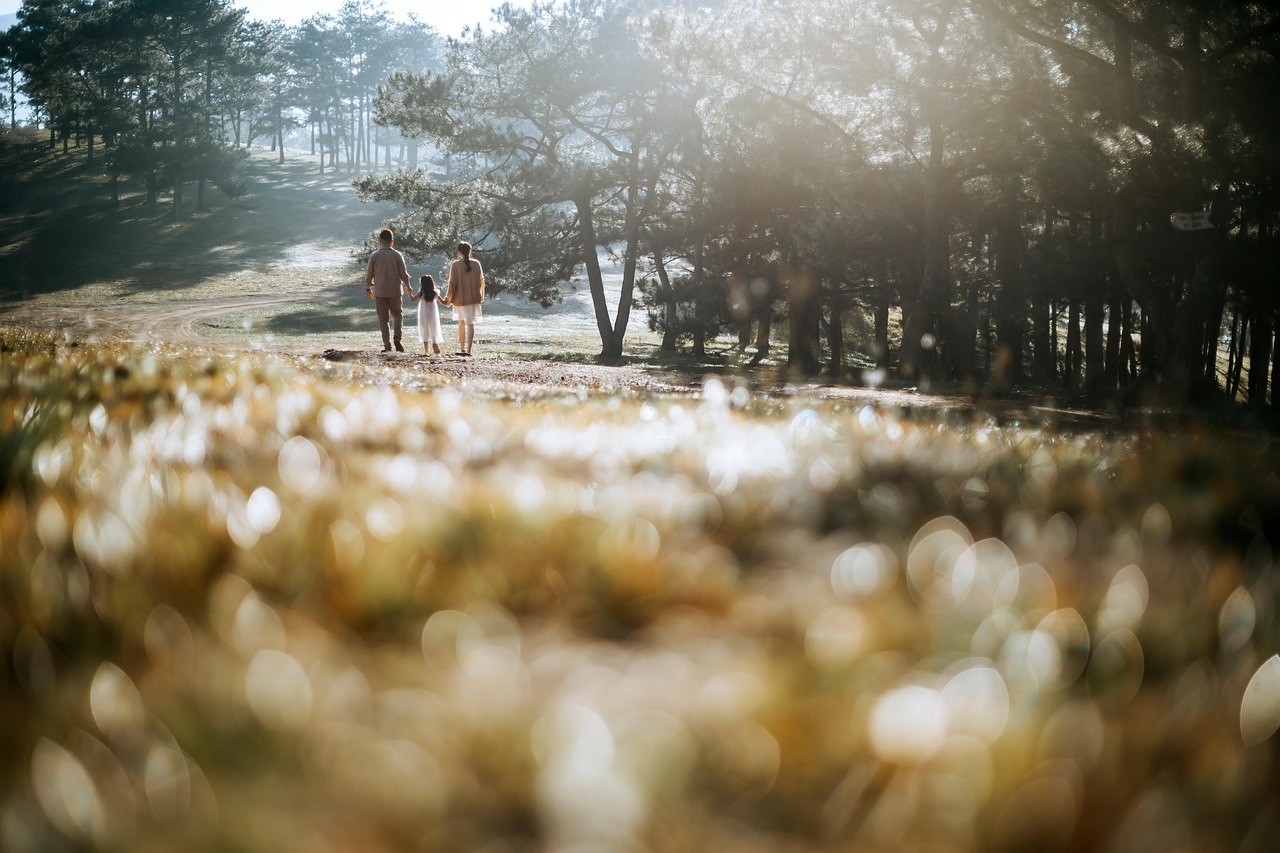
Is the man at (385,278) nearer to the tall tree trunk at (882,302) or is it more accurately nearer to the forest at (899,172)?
the forest at (899,172)

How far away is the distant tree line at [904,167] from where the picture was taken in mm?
16422

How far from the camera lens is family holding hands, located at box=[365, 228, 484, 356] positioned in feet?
61.8

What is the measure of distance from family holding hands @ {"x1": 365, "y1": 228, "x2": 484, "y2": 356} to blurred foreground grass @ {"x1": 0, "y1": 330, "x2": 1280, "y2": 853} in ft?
53.2

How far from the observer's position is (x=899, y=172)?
80.8 ft

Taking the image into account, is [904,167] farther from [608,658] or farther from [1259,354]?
[608,658]

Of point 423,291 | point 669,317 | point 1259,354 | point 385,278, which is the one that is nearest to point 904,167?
point 1259,354

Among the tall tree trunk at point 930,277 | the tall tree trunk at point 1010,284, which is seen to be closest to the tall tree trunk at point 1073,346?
the tall tree trunk at point 1010,284

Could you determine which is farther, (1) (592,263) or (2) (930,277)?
(1) (592,263)

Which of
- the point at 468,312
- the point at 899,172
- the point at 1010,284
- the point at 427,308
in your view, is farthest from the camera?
the point at 1010,284

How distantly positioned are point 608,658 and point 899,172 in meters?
24.9

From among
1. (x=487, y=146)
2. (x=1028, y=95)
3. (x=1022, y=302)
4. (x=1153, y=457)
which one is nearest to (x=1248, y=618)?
(x=1153, y=457)

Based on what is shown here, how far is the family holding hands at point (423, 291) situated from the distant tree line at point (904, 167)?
28.3 feet

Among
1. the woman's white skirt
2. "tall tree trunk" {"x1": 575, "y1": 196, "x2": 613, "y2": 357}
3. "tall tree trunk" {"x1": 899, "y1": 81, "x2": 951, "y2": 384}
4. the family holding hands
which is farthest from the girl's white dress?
"tall tree trunk" {"x1": 575, "y1": 196, "x2": 613, "y2": 357}

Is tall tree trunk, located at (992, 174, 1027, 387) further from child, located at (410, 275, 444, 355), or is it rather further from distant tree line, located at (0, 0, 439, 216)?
distant tree line, located at (0, 0, 439, 216)
